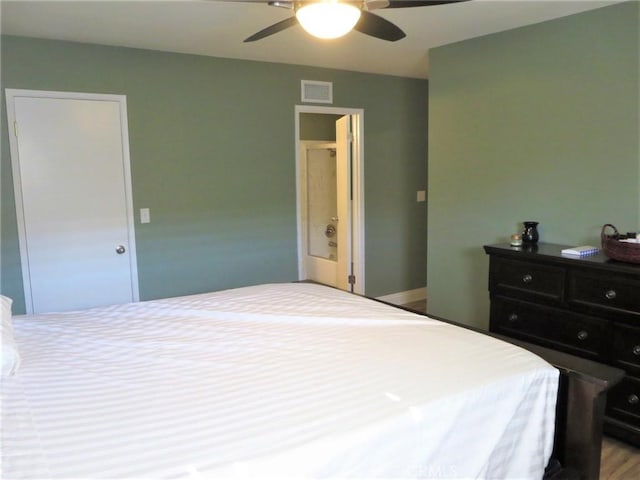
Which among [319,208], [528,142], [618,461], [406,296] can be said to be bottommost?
[618,461]

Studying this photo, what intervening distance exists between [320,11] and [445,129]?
224cm

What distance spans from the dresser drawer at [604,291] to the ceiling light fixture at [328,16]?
1.79 metres

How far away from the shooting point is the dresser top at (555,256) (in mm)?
2455

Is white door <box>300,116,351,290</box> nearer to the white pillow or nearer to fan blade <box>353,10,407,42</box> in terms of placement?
fan blade <box>353,10,407,42</box>

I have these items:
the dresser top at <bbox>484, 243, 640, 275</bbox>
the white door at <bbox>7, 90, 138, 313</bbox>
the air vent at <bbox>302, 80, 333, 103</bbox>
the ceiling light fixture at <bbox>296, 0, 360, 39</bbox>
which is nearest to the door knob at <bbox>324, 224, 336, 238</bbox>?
the air vent at <bbox>302, 80, 333, 103</bbox>

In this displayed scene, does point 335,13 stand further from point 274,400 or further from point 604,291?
point 604,291

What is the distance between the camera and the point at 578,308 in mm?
2650

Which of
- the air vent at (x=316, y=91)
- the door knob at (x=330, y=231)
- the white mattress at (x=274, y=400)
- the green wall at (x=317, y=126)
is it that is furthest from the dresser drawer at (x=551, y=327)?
the green wall at (x=317, y=126)

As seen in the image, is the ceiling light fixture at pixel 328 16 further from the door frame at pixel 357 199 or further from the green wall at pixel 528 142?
the door frame at pixel 357 199

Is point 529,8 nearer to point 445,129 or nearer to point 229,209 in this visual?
point 445,129

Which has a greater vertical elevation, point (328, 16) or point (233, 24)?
point (233, 24)

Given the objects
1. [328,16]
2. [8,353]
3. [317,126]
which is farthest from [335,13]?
[317,126]

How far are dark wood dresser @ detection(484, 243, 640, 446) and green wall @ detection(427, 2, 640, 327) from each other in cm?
40

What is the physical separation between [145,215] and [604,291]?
308 centimetres
